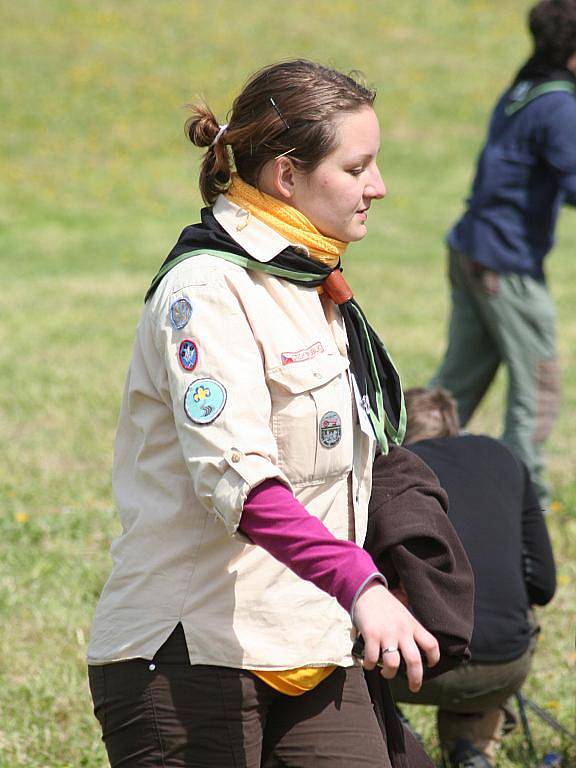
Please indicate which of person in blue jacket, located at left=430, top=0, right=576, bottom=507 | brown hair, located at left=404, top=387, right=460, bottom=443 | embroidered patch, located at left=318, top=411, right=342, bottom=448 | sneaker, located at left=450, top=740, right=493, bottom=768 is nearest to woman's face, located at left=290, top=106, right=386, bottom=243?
embroidered patch, located at left=318, top=411, right=342, bottom=448

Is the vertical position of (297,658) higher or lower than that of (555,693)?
higher

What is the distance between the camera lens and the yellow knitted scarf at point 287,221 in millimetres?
2145

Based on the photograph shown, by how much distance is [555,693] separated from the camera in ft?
12.7

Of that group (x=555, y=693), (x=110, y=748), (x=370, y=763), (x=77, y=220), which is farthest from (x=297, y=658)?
(x=77, y=220)

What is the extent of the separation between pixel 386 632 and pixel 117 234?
14208 millimetres

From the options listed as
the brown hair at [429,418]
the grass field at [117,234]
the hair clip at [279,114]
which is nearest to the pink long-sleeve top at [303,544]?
the hair clip at [279,114]

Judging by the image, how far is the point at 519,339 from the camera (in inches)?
211

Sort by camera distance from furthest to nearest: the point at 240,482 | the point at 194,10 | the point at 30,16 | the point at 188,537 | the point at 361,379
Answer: the point at 194,10 < the point at 30,16 < the point at 361,379 < the point at 188,537 < the point at 240,482

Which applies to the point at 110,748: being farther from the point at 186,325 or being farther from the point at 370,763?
the point at 186,325

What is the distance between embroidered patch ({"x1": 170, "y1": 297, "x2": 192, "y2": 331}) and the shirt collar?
169 mm

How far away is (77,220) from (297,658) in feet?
48.5

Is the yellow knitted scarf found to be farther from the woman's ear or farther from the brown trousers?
the brown trousers

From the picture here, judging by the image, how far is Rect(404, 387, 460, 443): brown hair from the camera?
363 centimetres

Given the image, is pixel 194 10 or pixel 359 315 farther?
pixel 194 10
